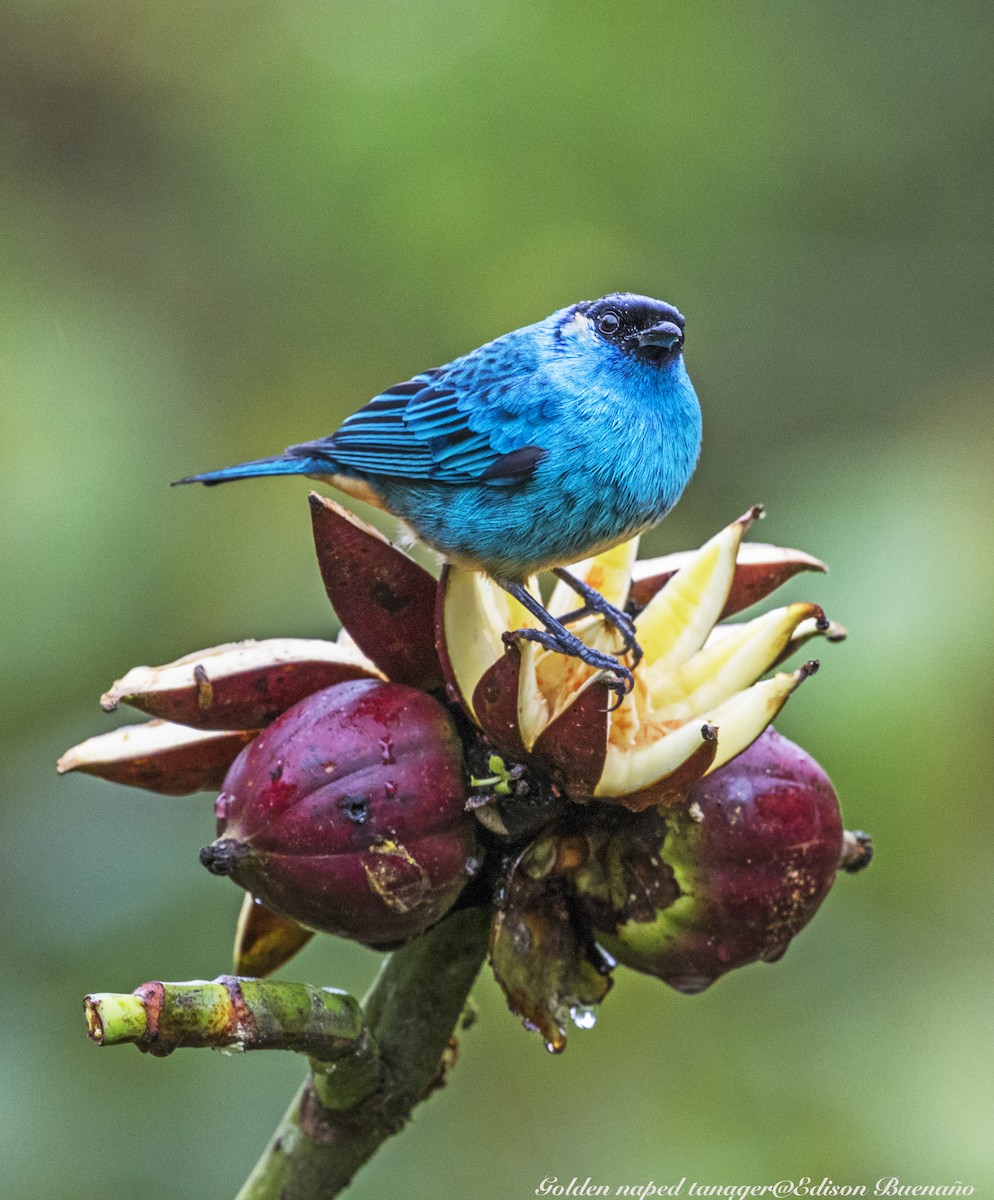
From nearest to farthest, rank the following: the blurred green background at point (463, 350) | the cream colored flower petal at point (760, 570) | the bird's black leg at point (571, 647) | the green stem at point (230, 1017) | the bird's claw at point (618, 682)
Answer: the green stem at point (230, 1017), the bird's claw at point (618, 682), the bird's black leg at point (571, 647), the cream colored flower petal at point (760, 570), the blurred green background at point (463, 350)

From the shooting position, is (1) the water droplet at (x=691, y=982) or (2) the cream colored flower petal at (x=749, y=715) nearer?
(2) the cream colored flower petal at (x=749, y=715)

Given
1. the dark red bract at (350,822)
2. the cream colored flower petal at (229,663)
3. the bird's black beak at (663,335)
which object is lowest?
the dark red bract at (350,822)

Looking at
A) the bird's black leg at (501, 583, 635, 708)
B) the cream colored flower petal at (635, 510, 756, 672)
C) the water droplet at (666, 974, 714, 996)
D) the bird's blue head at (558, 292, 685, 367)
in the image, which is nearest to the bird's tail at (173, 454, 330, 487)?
the bird's blue head at (558, 292, 685, 367)

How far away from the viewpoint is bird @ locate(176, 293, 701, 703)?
7.83 feet

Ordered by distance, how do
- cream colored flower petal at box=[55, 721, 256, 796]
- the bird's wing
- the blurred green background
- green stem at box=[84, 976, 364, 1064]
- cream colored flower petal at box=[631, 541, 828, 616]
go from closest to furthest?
green stem at box=[84, 976, 364, 1064]
cream colored flower petal at box=[55, 721, 256, 796]
cream colored flower petal at box=[631, 541, 828, 616]
the blurred green background
the bird's wing

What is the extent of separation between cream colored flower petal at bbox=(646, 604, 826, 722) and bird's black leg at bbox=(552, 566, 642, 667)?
0.05 meters

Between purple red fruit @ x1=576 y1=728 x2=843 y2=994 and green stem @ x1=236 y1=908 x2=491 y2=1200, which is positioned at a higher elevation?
purple red fruit @ x1=576 y1=728 x2=843 y2=994

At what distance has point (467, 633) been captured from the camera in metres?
1.69

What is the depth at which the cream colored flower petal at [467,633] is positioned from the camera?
166cm

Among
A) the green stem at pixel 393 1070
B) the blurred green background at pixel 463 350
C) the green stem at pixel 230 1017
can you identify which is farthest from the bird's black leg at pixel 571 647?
the blurred green background at pixel 463 350

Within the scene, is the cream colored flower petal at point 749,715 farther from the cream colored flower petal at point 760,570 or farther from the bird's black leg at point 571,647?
the cream colored flower petal at point 760,570

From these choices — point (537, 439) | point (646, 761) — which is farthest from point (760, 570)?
point (537, 439)

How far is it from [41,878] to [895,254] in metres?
2.89

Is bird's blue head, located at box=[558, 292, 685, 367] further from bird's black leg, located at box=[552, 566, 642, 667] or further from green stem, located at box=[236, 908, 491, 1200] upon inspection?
green stem, located at box=[236, 908, 491, 1200]
